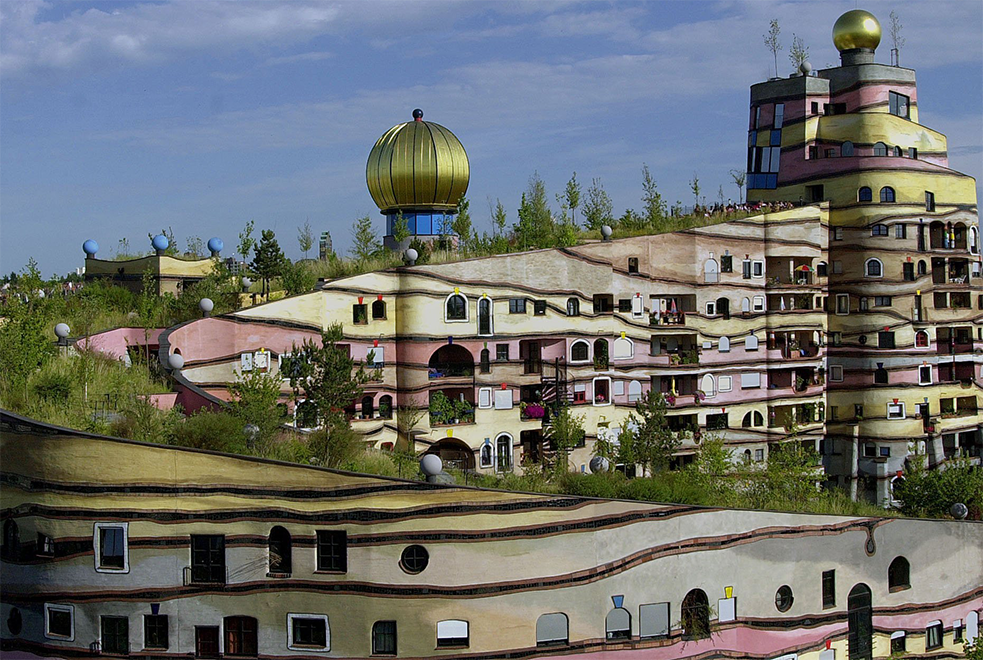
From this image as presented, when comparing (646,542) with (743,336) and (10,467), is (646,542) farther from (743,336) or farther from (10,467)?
(743,336)

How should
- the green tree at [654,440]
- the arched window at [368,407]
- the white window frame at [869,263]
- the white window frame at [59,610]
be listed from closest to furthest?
1. the white window frame at [59,610]
2. the green tree at [654,440]
3. the arched window at [368,407]
4. the white window frame at [869,263]

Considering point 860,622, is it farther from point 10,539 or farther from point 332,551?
point 10,539

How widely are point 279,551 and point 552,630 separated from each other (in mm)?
5257

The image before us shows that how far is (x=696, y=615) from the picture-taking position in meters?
22.1

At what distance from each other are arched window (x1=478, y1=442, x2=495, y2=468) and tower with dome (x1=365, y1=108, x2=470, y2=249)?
7370 millimetres

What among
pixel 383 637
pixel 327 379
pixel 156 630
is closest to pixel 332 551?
pixel 383 637

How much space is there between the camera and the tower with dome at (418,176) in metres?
34.0

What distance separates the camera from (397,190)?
3438 centimetres

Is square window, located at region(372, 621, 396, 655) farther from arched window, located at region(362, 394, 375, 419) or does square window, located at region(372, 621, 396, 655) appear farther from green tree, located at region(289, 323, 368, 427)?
arched window, located at region(362, 394, 375, 419)

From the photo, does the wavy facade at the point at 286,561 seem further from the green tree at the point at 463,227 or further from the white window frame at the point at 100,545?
the green tree at the point at 463,227

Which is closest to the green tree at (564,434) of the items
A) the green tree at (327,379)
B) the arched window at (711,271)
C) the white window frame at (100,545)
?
the green tree at (327,379)

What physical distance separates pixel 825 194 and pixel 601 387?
12.0 meters

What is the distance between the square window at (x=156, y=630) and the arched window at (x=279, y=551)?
7.40ft

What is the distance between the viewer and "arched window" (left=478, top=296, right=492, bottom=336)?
30.8m
